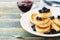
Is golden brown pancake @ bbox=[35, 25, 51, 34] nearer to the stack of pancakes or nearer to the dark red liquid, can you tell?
the stack of pancakes

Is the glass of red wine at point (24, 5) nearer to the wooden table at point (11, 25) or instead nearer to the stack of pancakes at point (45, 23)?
the wooden table at point (11, 25)

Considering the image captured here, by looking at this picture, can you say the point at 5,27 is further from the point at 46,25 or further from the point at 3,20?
the point at 46,25

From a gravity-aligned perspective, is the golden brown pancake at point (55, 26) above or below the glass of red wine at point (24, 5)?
below

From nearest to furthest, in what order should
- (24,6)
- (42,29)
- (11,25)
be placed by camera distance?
1. (42,29)
2. (11,25)
3. (24,6)

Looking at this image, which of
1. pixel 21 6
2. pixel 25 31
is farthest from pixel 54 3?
pixel 25 31

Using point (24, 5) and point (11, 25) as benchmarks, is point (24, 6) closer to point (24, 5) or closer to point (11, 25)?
point (24, 5)

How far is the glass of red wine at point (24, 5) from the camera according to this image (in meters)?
1.21

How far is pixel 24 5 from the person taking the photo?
1213 millimetres

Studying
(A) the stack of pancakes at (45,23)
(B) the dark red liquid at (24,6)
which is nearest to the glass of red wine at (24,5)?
(B) the dark red liquid at (24,6)

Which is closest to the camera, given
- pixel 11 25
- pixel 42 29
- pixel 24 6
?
pixel 42 29

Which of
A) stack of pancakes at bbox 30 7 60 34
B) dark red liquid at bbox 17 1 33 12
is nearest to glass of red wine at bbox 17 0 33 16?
dark red liquid at bbox 17 1 33 12

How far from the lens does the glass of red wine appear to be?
1.21 m

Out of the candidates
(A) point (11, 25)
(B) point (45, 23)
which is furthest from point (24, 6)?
(B) point (45, 23)

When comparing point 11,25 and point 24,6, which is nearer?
point 11,25
